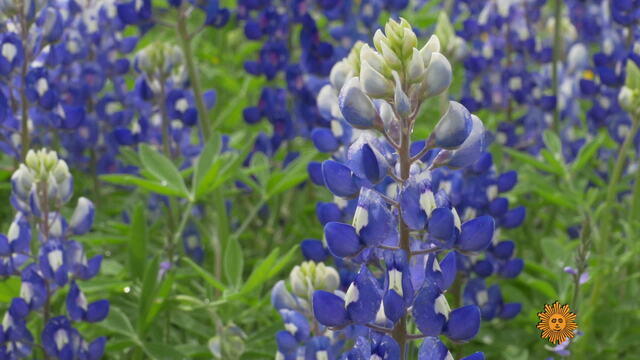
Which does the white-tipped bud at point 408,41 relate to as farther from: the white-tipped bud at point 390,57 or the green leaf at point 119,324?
the green leaf at point 119,324

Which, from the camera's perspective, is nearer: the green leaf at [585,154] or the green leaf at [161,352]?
the green leaf at [161,352]

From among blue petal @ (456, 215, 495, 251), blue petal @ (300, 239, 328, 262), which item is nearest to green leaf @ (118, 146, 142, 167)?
blue petal @ (300, 239, 328, 262)

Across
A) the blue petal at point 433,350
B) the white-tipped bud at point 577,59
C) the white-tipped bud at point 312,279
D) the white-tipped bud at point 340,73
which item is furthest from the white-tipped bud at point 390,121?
the white-tipped bud at point 577,59

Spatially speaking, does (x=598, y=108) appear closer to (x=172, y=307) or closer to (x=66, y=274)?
(x=172, y=307)

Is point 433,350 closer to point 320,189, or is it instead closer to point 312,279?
point 312,279

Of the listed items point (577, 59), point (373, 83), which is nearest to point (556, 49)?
point (577, 59)

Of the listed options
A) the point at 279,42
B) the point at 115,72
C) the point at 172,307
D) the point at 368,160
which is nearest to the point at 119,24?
the point at 115,72

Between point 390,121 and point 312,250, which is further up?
point 390,121
